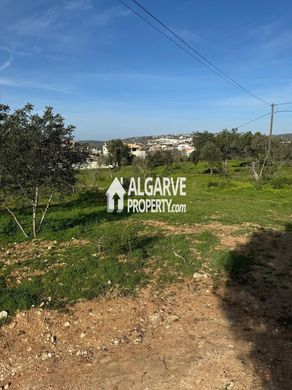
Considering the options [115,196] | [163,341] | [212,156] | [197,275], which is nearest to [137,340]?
[163,341]

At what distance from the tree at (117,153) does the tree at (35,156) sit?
1622 inches

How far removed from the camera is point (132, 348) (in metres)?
5.86

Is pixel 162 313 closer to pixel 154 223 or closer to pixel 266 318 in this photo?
pixel 266 318

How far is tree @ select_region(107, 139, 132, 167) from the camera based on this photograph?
54.2 m

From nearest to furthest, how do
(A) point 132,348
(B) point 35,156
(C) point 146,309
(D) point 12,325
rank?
1. (A) point 132,348
2. (D) point 12,325
3. (C) point 146,309
4. (B) point 35,156

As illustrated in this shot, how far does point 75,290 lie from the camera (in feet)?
24.8

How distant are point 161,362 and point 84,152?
27.1ft

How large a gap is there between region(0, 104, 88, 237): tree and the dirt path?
17.7ft

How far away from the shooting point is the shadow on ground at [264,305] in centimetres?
524

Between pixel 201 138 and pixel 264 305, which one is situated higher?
pixel 201 138

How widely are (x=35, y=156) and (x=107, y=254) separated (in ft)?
12.4

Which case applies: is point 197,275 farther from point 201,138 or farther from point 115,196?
point 201,138

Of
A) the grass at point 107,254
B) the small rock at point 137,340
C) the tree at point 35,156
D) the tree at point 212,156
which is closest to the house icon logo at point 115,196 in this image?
the grass at point 107,254

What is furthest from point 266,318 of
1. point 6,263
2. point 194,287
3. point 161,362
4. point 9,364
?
point 6,263
